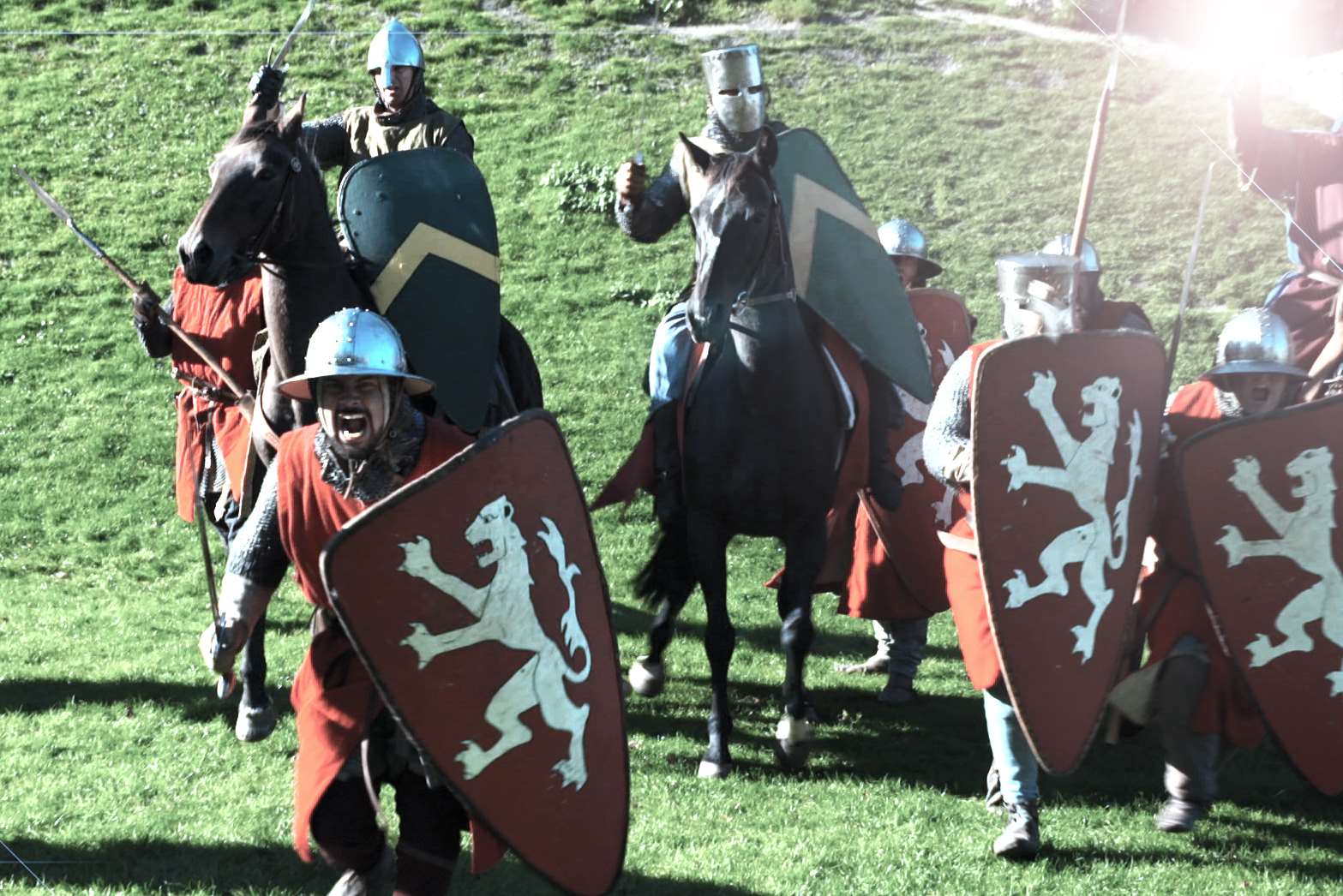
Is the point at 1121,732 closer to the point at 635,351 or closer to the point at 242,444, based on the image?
the point at 242,444

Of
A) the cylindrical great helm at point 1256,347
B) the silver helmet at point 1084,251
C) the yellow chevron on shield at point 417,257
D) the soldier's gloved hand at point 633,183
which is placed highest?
the soldier's gloved hand at point 633,183

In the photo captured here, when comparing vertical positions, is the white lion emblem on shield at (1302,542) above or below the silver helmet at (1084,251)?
below

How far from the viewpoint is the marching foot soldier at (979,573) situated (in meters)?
5.63

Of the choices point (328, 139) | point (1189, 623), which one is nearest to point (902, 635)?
point (1189, 623)

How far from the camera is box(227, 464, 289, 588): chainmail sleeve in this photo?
477cm

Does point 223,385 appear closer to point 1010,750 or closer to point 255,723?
point 255,723

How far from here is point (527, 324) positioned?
14133 millimetres

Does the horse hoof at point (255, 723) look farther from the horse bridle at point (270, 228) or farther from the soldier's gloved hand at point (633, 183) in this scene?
the soldier's gloved hand at point (633, 183)

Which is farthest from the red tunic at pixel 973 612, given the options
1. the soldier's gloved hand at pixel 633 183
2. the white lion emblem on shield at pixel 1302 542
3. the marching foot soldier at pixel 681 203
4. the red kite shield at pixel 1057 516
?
the soldier's gloved hand at pixel 633 183

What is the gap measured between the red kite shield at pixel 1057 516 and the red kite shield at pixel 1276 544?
343 millimetres

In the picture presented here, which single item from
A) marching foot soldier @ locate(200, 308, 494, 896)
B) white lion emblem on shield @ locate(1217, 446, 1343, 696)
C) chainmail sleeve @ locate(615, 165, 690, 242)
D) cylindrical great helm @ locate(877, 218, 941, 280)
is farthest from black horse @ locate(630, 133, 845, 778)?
marching foot soldier @ locate(200, 308, 494, 896)

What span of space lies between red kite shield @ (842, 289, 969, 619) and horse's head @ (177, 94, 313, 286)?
3098 millimetres

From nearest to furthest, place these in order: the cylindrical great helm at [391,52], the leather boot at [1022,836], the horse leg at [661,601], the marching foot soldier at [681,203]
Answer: the leather boot at [1022,836], the marching foot soldier at [681,203], the cylindrical great helm at [391,52], the horse leg at [661,601]

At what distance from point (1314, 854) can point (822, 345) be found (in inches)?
104
